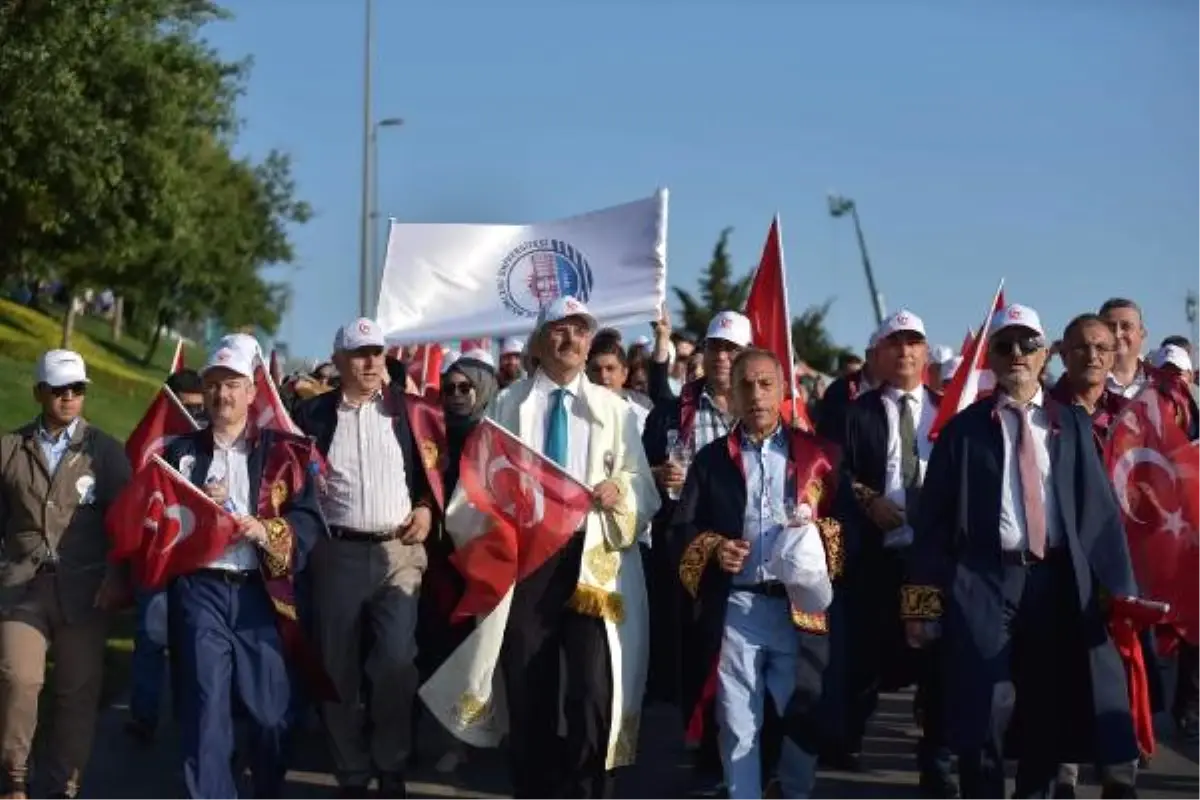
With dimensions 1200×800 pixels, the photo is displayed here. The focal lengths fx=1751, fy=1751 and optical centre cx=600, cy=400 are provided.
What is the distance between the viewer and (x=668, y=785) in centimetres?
870

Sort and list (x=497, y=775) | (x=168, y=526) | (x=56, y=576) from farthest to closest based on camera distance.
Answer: (x=497, y=775), (x=56, y=576), (x=168, y=526)

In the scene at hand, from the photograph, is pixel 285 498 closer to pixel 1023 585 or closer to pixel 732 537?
pixel 732 537

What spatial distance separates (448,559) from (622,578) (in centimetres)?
133

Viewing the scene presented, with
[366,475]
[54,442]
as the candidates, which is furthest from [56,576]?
[366,475]

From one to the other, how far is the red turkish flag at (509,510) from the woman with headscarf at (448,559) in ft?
1.60

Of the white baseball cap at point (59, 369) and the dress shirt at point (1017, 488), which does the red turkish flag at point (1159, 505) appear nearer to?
the dress shirt at point (1017, 488)

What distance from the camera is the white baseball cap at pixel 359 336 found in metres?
8.05

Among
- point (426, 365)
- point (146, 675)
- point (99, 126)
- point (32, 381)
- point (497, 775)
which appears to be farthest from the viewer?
point (32, 381)

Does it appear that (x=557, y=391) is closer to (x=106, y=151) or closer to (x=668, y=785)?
(x=668, y=785)

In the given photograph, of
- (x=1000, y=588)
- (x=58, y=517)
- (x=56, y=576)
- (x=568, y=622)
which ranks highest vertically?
(x=58, y=517)

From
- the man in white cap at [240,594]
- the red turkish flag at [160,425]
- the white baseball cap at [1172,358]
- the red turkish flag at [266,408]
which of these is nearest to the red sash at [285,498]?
the man in white cap at [240,594]

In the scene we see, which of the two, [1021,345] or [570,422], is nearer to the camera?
[1021,345]

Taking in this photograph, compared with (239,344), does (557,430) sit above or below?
below

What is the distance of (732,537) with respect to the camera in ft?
23.1
